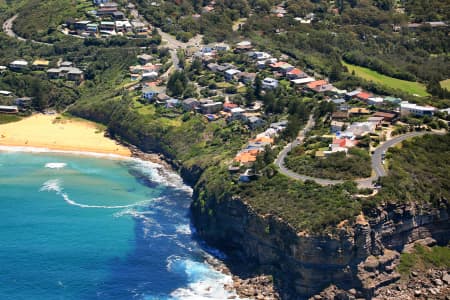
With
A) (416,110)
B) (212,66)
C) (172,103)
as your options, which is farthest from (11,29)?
(416,110)

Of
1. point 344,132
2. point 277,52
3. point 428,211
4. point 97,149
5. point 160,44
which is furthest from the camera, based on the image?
point 160,44

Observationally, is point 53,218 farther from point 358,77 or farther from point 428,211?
point 358,77

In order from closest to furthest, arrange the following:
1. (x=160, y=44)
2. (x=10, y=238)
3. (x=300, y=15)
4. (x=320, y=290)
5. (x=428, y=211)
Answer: (x=320, y=290), (x=428, y=211), (x=10, y=238), (x=160, y=44), (x=300, y=15)

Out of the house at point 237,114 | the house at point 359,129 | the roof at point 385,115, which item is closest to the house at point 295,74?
the house at point 237,114

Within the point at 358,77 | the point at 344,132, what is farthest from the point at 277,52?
the point at 344,132

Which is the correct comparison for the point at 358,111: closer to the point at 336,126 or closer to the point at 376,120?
the point at 376,120

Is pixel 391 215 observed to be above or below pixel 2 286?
above

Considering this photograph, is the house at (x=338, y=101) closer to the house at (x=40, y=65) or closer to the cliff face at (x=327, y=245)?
the cliff face at (x=327, y=245)
